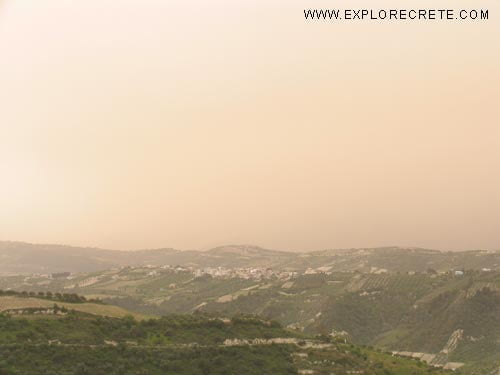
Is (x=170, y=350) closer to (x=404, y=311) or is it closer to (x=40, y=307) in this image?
(x=40, y=307)

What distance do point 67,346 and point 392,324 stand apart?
136351 mm

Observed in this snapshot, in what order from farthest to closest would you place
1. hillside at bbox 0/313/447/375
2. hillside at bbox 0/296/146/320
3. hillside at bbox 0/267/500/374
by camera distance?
hillside at bbox 0/267/500/374, hillside at bbox 0/296/146/320, hillside at bbox 0/313/447/375

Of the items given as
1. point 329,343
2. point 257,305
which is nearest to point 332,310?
point 257,305

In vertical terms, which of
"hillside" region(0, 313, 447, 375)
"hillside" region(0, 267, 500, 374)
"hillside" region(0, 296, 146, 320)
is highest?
"hillside" region(0, 296, 146, 320)

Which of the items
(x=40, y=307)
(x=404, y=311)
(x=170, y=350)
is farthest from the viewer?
(x=404, y=311)

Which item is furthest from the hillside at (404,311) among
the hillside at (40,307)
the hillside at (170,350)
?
the hillside at (40,307)

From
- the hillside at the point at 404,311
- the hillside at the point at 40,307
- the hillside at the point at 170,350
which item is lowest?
the hillside at the point at 404,311

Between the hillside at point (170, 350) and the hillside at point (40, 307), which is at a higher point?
the hillside at point (40, 307)

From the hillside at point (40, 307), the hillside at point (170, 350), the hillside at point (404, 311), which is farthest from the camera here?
the hillside at point (404, 311)

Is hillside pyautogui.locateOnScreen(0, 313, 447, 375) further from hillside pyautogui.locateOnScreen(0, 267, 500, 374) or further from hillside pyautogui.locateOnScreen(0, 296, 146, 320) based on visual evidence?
hillside pyautogui.locateOnScreen(0, 267, 500, 374)

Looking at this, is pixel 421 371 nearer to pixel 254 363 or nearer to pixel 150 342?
pixel 254 363

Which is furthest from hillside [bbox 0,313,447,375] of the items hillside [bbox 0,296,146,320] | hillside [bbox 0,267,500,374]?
hillside [bbox 0,267,500,374]

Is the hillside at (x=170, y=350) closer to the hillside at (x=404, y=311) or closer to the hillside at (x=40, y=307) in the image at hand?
the hillside at (x=40, y=307)

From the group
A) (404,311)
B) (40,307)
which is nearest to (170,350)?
(40,307)
